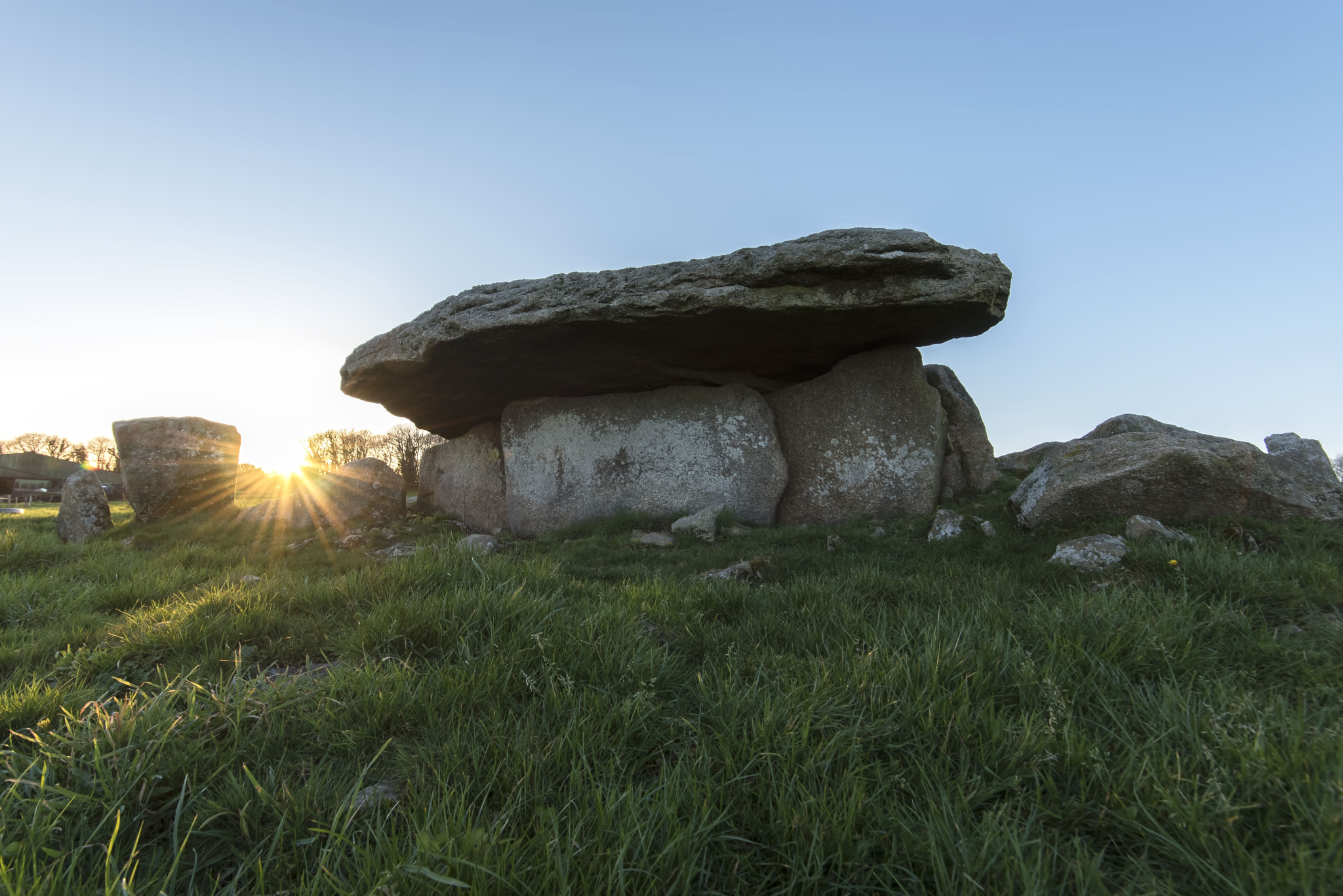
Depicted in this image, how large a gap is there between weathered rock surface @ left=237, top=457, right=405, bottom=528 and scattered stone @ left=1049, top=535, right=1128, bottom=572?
8883 millimetres

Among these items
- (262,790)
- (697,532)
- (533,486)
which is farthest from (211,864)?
(533,486)

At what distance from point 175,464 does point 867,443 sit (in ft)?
36.0

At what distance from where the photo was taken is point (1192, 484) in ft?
15.1

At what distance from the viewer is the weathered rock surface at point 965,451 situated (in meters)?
7.63

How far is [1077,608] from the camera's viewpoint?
99.3 inches

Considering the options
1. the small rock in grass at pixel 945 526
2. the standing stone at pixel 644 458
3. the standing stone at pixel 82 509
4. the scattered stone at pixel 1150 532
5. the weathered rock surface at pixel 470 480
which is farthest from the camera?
the weathered rock surface at pixel 470 480

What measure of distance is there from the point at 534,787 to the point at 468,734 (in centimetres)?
37

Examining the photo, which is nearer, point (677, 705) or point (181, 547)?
point (677, 705)

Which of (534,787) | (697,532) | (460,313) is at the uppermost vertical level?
(460,313)

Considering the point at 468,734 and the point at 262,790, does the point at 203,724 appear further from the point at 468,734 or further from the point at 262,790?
the point at 468,734

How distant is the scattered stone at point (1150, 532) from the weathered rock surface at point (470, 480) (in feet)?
25.8

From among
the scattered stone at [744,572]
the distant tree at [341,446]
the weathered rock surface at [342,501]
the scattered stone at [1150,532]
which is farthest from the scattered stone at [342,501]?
the distant tree at [341,446]

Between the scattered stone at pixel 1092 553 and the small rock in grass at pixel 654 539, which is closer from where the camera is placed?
the scattered stone at pixel 1092 553

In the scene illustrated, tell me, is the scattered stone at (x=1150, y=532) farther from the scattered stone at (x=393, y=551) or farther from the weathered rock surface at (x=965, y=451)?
the scattered stone at (x=393, y=551)
